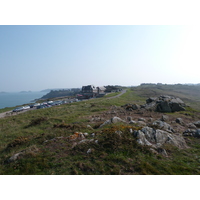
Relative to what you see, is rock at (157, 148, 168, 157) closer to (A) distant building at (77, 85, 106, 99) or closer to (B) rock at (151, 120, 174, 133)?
(B) rock at (151, 120, 174, 133)

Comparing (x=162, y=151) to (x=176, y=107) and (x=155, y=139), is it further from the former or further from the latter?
(x=176, y=107)

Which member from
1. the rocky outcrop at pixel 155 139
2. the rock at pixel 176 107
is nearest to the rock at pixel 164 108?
the rock at pixel 176 107

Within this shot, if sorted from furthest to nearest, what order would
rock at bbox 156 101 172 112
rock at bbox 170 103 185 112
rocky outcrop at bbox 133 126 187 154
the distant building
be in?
the distant building, rock at bbox 170 103 185 112, rock at bbox 156 101 172 112, rocky outcrop at bbox 133 126 187 154

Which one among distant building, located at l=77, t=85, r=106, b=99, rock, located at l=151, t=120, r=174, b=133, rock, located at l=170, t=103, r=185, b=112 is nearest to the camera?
rock, located at l=151, t=120, r=174, b=133

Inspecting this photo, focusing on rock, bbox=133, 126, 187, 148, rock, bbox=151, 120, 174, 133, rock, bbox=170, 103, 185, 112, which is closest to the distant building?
rock, bbox=170, 103, 185, 112

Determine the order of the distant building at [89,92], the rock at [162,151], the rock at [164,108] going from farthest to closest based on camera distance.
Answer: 1. the distant building at [89,92]
2. the rock at [164,108]
3. the rock at [162,151]

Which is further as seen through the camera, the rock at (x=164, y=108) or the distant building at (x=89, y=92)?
the distant building at (x=89, y=92)

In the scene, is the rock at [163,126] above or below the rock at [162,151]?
above

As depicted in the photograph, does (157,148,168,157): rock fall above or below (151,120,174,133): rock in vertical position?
below

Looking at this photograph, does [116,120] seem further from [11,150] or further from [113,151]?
[11,150]

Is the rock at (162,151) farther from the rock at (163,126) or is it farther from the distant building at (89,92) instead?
the distant building at (89,92)

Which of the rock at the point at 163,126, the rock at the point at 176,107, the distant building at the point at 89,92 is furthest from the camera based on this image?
the distant building at the point at 89,92

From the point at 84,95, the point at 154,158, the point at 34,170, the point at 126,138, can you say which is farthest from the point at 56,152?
the point at 84,95

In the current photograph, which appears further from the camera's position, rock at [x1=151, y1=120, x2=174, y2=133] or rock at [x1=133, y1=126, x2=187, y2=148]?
rock at [x1=151, y1=120, x2=174, y2=133]
